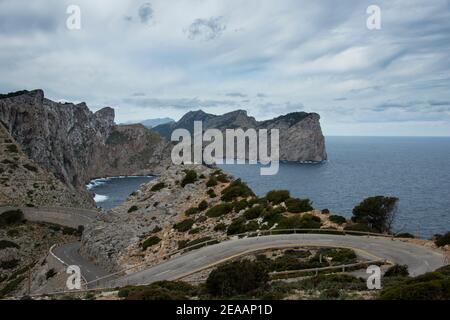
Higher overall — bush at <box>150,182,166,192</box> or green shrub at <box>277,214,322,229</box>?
bush at <box>150,182,166,192</box>

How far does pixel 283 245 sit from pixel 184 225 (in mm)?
12263

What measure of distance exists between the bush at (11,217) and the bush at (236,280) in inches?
2136

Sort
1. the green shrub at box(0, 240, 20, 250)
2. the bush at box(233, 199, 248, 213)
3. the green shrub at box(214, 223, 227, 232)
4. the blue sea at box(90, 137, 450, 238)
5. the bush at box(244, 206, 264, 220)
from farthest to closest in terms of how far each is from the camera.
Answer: the blue sea at box(90, 137, 450, 238)
the green shrub at box(0, 240, 20, 250)
the bush at box(233, 199, 248, 213)
the bush at box(244, 206, 264, 220)
the green shrub at box(214, 223, 227, 232)

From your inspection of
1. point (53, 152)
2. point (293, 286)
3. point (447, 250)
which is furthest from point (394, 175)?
point (293, 286)

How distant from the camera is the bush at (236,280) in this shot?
17312 mm

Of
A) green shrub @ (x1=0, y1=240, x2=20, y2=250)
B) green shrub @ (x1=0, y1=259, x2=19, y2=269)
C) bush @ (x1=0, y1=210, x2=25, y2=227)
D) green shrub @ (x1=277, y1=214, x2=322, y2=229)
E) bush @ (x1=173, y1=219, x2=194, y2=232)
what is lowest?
green shrub @ (x1=0, y1=259, x2=19, y2=269)

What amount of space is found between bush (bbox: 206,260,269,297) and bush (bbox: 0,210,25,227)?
54247 mm

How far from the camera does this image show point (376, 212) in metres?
41.9

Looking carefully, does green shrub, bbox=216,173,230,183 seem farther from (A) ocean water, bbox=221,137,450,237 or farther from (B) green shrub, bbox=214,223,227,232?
(A) ocean water, bbox=221,137,450,237

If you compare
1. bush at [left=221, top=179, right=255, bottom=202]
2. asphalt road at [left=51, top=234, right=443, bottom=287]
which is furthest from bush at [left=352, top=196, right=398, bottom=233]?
bush at [left=221, top=179, right=255, bottom=202]

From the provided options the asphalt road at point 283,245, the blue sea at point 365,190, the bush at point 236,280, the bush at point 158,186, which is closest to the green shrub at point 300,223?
the asphalt road at point 283,245

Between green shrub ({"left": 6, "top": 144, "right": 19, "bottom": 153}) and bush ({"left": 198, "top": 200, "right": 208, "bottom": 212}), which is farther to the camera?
green shrub ({"left": 6, "top": 144, "right": 19, "bottom": 153})

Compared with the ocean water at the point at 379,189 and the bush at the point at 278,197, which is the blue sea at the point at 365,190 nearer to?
the ocean water at the point at 379,189

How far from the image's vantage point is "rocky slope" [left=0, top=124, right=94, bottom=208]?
7694cm
